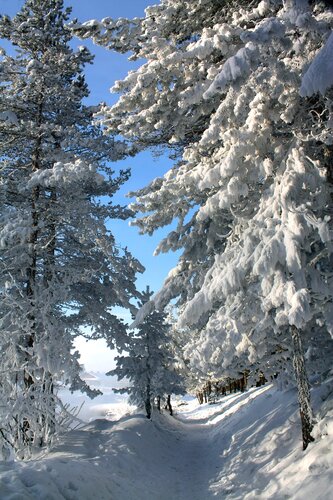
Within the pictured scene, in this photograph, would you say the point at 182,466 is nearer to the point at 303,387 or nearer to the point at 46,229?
the point at 303,387

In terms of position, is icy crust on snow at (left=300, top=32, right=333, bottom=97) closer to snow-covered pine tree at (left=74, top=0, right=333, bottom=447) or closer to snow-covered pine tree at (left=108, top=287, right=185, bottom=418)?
snow-covered pine tree at (left=74, top=0, right=333, bottom=447)

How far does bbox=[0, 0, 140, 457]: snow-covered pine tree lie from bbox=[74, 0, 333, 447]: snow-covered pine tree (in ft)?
8.02

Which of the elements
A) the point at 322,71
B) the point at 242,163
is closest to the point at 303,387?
the point at 242,163

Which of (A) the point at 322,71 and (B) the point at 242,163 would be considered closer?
(A) the point at 322,71

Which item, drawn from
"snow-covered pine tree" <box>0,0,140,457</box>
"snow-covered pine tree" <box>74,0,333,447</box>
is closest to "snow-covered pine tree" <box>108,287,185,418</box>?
"snow-covered pine tree" <box>0,0,140,457</box>

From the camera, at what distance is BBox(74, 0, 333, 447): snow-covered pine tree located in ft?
18.2

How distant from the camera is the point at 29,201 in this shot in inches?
450

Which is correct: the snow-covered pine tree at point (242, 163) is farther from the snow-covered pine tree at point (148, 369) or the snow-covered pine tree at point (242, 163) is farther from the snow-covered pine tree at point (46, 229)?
the snow-covered pine tree at point (148, 369)

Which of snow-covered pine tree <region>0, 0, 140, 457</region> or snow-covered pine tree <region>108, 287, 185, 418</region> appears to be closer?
snow-covered pine tree <region>0, 0, 140, 457</region>

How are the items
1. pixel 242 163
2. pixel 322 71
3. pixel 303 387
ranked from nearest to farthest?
pixel 322 71 → pixel 242 163 → pixel 303 387

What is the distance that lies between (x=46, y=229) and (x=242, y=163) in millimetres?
6825

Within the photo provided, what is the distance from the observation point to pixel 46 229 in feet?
37.7

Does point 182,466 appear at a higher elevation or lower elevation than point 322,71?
lower

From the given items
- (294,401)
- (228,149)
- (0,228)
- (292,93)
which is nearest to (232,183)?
(228,149)
